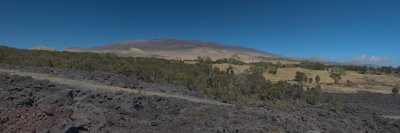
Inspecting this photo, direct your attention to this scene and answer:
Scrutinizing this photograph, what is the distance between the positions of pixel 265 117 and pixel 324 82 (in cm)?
4566

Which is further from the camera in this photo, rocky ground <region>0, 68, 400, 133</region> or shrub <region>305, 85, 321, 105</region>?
shrub <region>305, 85, 321, 105</region>

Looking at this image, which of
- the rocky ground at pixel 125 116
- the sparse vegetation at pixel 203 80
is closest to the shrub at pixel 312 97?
the sparse vegetation at pixel 203 80

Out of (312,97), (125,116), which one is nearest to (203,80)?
(312,97)

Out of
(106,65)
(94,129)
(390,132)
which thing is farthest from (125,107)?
(106,65)

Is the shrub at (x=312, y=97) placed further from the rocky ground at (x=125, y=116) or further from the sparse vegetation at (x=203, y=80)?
the rocky ground at (x=125, y=116)

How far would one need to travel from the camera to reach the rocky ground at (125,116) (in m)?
10.5

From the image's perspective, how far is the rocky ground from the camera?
1048 centimetres

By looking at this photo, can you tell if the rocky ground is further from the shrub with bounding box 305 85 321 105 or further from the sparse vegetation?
the sparse vegetation

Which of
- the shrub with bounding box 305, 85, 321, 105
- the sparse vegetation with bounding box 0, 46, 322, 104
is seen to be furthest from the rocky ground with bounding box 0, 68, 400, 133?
the sparse vegetation with bounding box 0, 46, 322, 104

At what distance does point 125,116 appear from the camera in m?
13.3

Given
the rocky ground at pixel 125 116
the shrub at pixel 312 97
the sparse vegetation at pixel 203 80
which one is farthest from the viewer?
the shrub at pixel 312 97

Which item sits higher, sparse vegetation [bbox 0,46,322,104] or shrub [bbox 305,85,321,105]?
sparse vegetation [bbox 0,46,322,104]

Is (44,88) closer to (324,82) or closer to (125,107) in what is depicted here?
(125,107)

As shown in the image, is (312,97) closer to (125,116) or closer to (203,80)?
(203,80)
